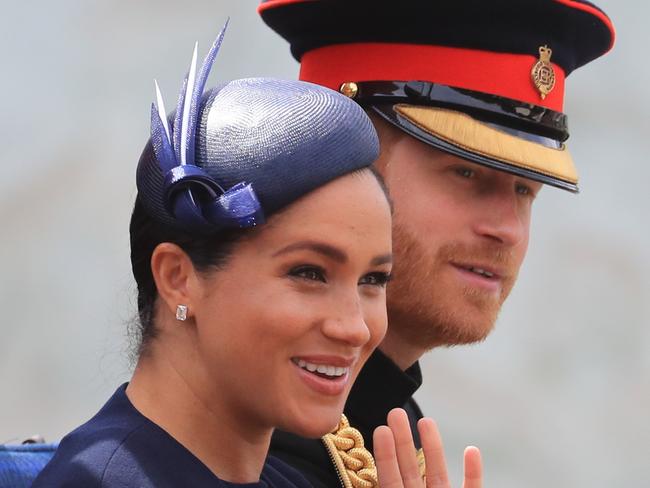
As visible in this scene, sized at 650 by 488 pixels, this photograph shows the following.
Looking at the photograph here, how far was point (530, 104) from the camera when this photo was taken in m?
2.88

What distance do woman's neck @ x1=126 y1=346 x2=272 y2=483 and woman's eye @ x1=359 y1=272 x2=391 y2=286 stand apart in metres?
0.25

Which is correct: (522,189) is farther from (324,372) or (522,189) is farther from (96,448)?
(96,448)

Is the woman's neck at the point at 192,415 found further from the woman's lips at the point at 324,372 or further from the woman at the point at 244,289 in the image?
the woman's lips at the point at 324,372

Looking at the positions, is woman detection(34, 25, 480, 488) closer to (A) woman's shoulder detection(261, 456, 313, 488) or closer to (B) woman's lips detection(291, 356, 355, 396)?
(B) woman's lips detection(291, 356, 355, 396)

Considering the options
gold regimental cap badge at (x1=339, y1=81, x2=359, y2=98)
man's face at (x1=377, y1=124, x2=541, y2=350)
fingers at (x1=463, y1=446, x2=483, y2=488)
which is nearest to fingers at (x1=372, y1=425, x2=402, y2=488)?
fingers at (x1=463, y1=446, x2=483, y2=488)

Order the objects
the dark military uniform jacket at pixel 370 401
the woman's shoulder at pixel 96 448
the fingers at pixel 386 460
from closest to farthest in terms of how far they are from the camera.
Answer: the woman's shoulder at pixel 96 448
the fingers at pixel 386 460
the dark military uniform jacket at pixel 370 401

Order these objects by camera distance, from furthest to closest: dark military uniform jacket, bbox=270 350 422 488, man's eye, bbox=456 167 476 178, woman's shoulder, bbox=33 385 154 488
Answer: man's eye, bbox=456 167 476 178 → dark military uniform jacket, bbox=270 350 422 488 → woman's shoulder, bbox=33 385 154 488

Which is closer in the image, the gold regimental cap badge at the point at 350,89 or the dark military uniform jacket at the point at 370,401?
the dark military uniform jacket at the point at 370,401

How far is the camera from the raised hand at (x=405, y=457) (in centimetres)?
234

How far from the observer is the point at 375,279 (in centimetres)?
226

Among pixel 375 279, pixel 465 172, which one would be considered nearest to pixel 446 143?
pixel 465 172

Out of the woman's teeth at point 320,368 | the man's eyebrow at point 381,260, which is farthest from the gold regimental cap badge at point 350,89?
the woman's teeth at point 320,368

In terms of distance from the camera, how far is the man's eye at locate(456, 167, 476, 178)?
281cm

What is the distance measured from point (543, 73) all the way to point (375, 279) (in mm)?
798
